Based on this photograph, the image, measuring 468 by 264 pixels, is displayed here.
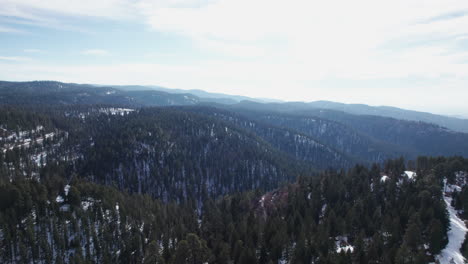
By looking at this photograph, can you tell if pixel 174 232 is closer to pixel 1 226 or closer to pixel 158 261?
pixel 158 261

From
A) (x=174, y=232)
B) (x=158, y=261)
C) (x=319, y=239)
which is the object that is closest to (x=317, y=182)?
(x=319, y=239)

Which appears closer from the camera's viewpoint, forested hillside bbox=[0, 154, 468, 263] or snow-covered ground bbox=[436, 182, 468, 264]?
snow-covered ground bbox=[436, 182, 468, 264]

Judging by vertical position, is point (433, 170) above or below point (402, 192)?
above

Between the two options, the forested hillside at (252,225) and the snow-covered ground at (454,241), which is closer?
the snow-covered ground at (454,241)

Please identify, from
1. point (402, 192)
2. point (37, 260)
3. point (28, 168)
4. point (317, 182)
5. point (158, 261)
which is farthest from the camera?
point (28, 168)

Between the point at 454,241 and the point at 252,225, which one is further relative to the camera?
the point at 252,225

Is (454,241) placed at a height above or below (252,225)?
above

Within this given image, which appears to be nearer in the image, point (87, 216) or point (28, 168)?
point (87, 216)

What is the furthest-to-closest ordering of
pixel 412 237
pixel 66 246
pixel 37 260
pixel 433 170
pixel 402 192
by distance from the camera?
1. pixel 433 170
2. pixel 402 192
3. pixel 66 246
4. pixel 37 260
5. pixel 412 237
